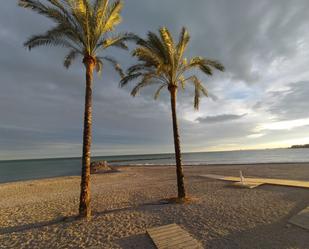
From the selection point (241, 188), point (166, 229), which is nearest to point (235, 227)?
point (166, 229)

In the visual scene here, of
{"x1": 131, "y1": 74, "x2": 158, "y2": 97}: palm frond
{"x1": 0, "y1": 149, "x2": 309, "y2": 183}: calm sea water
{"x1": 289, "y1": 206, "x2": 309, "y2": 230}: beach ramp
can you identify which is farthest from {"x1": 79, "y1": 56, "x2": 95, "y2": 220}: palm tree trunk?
{"x1": 0, "y1": 149, "x2": 309, "y2": 183}: calm sea water

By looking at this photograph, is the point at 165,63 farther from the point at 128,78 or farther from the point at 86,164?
the point at 86,164

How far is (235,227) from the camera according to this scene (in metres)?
6.68

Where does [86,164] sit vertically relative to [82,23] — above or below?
below

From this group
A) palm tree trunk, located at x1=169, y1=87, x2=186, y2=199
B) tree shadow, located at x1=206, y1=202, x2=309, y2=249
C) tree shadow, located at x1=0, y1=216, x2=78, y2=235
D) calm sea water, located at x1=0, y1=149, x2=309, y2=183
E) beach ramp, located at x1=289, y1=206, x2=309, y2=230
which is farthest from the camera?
calm sea water, located at x1=0, y1=149, x2=309, y2=183

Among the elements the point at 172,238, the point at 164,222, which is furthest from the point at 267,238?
the point at 164,222

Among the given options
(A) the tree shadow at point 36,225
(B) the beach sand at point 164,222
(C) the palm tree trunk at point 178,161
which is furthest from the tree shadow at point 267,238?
(A) the tree shadow at point 36,225

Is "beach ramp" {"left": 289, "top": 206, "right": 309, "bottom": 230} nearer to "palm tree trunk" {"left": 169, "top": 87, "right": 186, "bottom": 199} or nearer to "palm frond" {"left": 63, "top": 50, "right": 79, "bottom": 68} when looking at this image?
"palm tree trunk" {"left": 169, "top": 87, "right": 186, "bottom": 199}

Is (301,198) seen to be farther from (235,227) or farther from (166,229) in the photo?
(166,229)

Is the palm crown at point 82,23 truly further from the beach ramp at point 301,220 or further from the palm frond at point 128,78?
the beach ramp at point 301,220

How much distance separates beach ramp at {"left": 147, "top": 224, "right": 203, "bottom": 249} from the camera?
5426 mm

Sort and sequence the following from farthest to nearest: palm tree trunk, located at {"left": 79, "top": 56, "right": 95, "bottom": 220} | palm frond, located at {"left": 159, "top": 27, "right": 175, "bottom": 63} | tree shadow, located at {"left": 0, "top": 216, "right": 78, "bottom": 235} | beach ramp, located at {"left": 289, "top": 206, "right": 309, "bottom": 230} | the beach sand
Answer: palm frond, located at {"left": 159, "top": 27, "right": 175, "bottom": 63} < palm tree trunk, located at {"left": 79, "top": 56, "right": 95, "bottom": 220} < tree shadow, located at {"left": 0, "top": 216, "right": 78, "bottom": 235} < beach ramp, located at {"left": 289, "top": 206, "right": 309, "bottom": 230} < the beach sand

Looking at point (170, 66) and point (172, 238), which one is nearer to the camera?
point (172, 238)

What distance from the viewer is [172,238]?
19.2 feet
